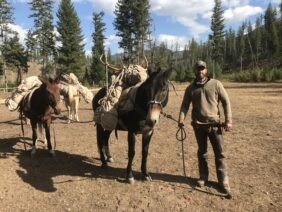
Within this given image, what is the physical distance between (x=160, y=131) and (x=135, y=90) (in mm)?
4908

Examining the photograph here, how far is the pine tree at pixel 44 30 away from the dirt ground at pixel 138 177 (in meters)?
45.7

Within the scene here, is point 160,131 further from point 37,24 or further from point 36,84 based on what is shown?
point 37,24

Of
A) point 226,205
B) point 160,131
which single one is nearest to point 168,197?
point 226,205

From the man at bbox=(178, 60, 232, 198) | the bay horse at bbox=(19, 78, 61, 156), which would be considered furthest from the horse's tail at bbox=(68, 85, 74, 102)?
the man at bbox=(178, 60, 232, 198)

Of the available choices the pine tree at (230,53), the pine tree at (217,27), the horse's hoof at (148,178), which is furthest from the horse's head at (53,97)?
the pine tree at (230,53)

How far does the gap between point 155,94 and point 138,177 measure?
1.97m

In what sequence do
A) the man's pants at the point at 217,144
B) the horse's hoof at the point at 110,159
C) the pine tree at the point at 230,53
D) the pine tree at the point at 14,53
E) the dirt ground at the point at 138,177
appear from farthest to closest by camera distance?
the pine tree at the point at 230,53 → the pine tree at the point at 14,53 → the horse's hoof at the point at 110,159 → the man's pants at the point at 217,144 → the dirt ground at the point at 138,177

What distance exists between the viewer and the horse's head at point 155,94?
6.07 m

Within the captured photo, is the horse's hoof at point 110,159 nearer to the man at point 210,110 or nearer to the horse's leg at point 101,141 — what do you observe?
the horse's leg at point 101,141

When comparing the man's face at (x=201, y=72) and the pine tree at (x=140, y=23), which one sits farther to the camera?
the pine tree at (x=140, y=23)

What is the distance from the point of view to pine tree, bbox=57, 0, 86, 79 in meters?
51.1

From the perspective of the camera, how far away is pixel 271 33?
9456 cm

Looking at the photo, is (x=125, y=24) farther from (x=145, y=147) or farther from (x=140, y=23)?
(x=145, y=147)

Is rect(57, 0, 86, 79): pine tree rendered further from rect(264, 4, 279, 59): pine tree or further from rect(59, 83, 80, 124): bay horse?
rect(264, 4, 279, 59): pine tree
